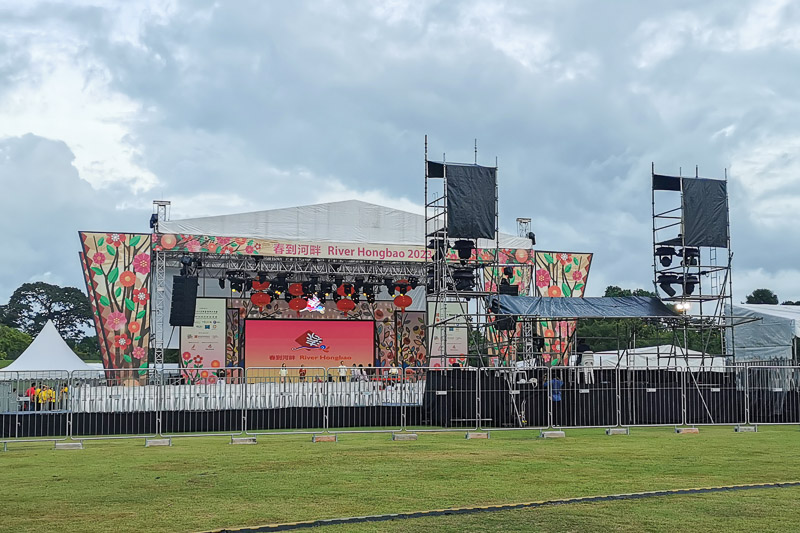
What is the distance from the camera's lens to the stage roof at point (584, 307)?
20156mm

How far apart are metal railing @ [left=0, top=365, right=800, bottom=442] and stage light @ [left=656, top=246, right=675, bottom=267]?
161 inches

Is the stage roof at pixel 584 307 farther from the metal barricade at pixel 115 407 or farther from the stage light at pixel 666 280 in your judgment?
the metal barricade at pixel 115 407

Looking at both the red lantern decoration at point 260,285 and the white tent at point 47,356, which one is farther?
Answer: the red lantern decoration at point 260,285

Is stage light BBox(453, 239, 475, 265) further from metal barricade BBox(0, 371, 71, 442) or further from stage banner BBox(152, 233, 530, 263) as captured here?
metal barricade BBox(0, 371, 71, 442)

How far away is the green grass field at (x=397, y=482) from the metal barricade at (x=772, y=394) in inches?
161

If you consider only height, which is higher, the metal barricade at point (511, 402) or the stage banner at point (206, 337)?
the stage banner at point (206, 337)

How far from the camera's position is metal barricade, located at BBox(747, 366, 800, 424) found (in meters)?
19.9

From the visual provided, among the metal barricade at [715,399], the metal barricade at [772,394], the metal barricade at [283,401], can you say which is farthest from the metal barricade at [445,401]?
the metal barricade at [772,394]

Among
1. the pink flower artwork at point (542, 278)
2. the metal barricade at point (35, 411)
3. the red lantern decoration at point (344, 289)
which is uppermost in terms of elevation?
the pink flower artwork at point (542, 278)

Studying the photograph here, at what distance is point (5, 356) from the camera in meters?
63.8

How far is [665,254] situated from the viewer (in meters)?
23.7

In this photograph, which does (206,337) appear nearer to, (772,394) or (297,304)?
(297,304)

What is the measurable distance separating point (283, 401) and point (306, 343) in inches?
732

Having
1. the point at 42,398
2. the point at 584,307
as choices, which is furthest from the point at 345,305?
the point at 42,398
